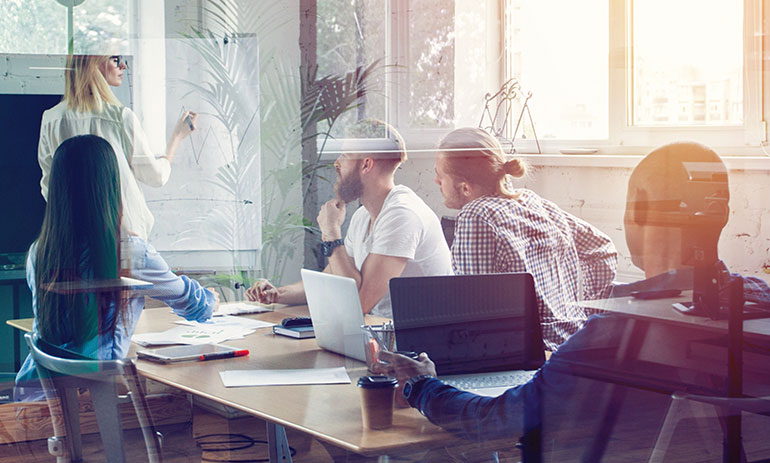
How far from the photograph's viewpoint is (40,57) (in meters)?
1.50

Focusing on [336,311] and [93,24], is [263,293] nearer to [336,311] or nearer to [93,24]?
[336,311]

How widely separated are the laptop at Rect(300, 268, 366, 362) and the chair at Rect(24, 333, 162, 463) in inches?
14.5

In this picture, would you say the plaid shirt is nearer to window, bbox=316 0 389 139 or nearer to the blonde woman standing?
window, bbox=316 0 389 139

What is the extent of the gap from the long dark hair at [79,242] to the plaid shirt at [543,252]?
2.15ft

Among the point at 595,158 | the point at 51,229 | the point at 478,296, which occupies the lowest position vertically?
the point at 478,296

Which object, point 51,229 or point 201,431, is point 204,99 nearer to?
point 51,229

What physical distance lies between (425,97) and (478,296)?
1.28 ft

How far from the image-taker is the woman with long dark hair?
1.53 meters

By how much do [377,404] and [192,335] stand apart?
1.70ft

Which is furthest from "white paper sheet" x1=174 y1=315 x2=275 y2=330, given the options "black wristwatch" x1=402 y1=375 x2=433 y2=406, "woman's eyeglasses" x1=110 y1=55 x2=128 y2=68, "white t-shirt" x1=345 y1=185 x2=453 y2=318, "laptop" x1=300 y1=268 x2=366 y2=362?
"woman's eyeglasses" x1=110 y1=55 x2=128 y2=68

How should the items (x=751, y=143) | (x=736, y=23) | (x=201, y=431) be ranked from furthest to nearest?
(x=201, y=431), (x=736, y=23), (x=751, y=143)

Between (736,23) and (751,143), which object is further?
(736,23)

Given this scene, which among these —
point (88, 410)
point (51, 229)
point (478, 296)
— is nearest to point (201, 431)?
point (88, 410)

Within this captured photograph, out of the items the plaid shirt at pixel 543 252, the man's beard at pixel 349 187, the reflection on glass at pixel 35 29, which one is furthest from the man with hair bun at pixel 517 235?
the reflection on glass at pixel 35 29
